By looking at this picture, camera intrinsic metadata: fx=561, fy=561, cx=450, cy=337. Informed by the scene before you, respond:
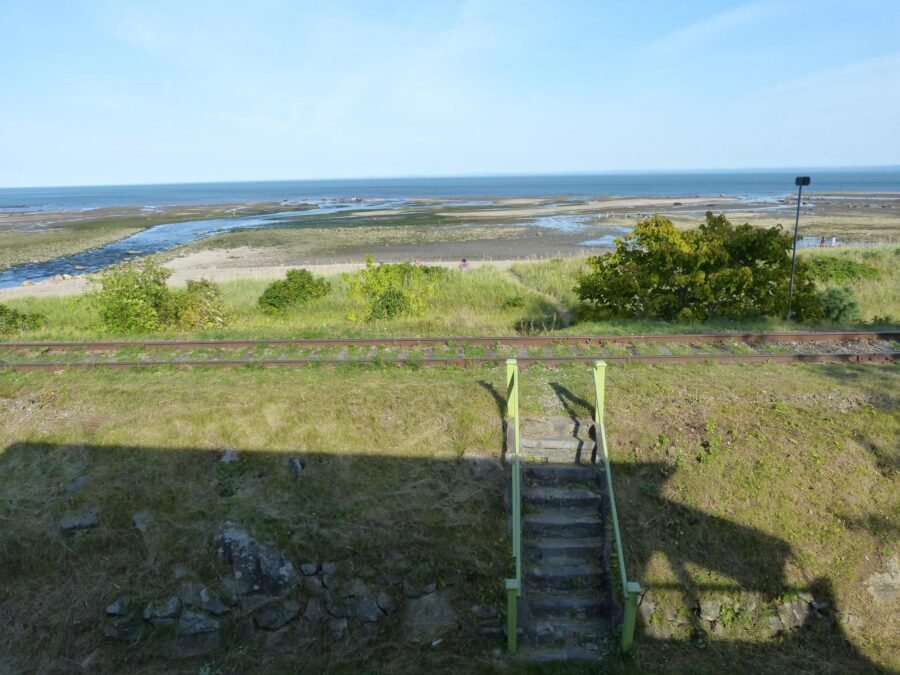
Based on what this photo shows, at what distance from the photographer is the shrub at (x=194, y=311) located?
18.7m

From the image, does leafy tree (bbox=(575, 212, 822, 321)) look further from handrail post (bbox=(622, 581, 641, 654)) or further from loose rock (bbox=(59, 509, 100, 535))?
loose rock (bbox=(59, 509, 100, 535))

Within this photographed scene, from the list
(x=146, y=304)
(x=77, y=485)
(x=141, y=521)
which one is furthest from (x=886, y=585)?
(x=146, y=304)

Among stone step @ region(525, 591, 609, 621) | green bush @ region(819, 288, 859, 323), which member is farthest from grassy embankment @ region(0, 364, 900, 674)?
green bush @ region(819, 288, 859, 323)

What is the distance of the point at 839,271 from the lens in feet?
87.9

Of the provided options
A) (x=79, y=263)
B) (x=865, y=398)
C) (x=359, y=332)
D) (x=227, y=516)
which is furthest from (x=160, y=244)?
(x=865, y=398)

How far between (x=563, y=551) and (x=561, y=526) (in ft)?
1.17

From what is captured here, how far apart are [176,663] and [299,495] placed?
269cm

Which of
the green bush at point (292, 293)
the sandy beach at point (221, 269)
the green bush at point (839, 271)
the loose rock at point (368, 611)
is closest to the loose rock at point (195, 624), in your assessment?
the loose rock at point (368, 611)

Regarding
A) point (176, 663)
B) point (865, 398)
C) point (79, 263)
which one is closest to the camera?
point (176, 663)

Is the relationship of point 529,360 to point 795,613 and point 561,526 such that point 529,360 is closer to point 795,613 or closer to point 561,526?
point 561,526

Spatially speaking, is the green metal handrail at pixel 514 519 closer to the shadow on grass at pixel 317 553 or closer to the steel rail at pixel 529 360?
the shadow on grass at pixel 317 553

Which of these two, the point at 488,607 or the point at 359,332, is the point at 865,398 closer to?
the point at 488,607

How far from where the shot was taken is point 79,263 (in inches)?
2062

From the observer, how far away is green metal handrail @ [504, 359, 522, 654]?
716 centimetres
